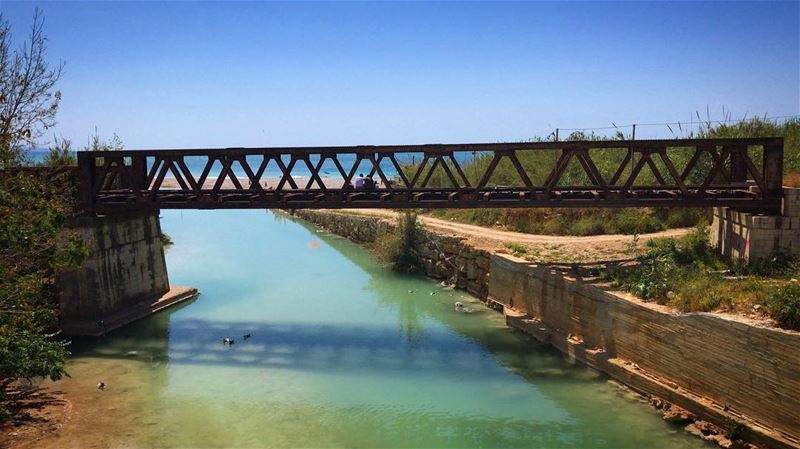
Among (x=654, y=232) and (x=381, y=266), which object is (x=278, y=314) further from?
(x=654, y=232)

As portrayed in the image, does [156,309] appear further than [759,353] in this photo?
Yes

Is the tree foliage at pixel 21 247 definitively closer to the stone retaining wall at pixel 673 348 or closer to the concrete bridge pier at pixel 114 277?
the concrete bridge pier at pixel 114 277

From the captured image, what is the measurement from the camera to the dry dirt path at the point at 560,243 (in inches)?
846

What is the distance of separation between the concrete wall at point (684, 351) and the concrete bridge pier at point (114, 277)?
13.9 meters

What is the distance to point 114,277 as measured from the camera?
2173cm

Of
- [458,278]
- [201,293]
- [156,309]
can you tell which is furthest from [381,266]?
[156,309]

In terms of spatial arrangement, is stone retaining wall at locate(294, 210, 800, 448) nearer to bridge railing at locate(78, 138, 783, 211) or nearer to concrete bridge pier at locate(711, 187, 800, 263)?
bridge railing at locate(78, 138, 783, 211)

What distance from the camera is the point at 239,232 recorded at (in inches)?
1909

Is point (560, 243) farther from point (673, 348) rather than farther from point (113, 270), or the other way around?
point (113, 270)

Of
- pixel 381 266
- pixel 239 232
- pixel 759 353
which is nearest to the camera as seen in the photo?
pixel 759 353

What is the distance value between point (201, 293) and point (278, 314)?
17.7 ft

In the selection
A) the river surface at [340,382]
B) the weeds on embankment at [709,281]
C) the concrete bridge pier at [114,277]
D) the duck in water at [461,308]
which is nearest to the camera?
the weeds on embankment at [709,281]

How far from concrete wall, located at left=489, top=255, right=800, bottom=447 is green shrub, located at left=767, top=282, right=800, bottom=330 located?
34 cm

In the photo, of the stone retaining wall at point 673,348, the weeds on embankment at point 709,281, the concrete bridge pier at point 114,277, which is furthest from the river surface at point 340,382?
the weeds on embankment at point 709,281
